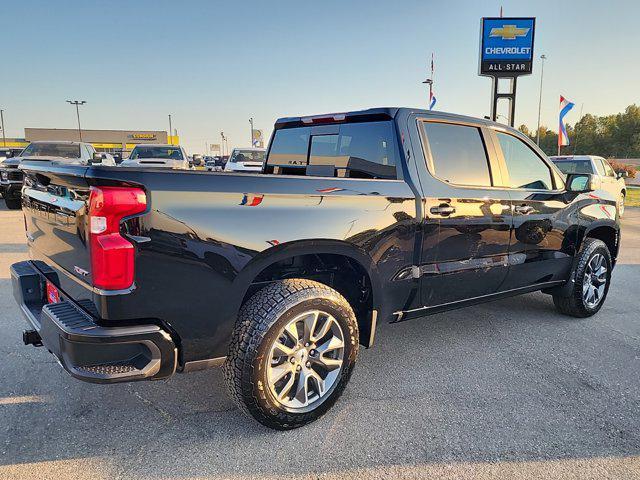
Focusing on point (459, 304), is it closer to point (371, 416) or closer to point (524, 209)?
point (524, 209)

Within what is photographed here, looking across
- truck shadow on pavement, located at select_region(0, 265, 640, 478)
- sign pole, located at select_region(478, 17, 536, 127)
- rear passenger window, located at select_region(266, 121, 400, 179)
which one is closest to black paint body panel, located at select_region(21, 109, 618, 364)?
rear passenger window, located at select_region(266, 121, 400, 179)

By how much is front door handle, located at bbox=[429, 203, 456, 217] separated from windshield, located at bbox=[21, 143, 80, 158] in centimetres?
1222

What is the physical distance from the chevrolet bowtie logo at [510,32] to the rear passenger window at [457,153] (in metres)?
15.6

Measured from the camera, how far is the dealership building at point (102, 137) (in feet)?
270

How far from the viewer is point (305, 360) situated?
109 inches

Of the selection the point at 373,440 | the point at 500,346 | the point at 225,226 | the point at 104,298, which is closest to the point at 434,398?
the point at 373,440

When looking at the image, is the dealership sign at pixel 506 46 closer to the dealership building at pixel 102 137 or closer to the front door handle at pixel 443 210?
the front door handle at pixel 443 210

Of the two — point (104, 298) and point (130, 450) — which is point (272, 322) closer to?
point (104, 298)

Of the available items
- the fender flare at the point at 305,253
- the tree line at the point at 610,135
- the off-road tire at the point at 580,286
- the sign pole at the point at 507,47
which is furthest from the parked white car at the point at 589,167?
the tree line at the point at 610,135

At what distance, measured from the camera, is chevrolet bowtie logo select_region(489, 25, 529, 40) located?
16938 millimetres

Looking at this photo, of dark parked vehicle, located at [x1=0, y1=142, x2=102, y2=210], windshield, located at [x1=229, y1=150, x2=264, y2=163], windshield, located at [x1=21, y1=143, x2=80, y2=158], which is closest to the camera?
dark parked vehicle, located at [x1=0, y1=142, x2=102, y2=210]

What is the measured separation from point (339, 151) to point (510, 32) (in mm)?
16299

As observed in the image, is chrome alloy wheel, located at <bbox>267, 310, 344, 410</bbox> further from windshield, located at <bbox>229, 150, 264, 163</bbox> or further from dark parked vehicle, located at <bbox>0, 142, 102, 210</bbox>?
windshield, located at <bbox>229, 150, 264, 163</bbox>

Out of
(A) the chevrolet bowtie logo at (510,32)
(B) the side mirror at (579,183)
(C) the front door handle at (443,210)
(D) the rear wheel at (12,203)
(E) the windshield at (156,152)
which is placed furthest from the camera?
(A) the chevrolet bowtie logo at (510,32)
